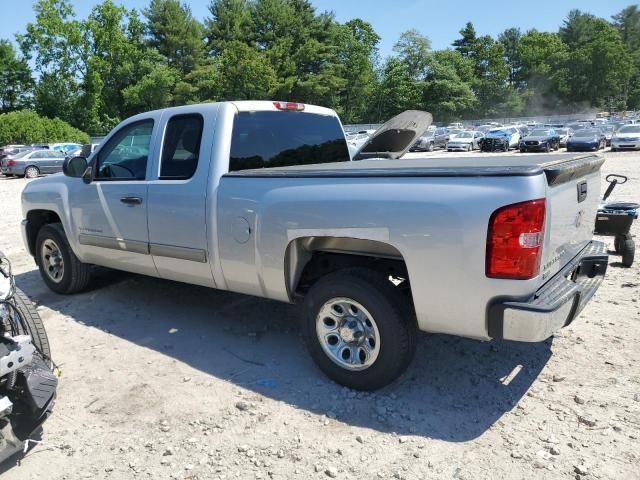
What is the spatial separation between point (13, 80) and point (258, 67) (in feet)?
85.5

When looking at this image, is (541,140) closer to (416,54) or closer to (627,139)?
(627,139)

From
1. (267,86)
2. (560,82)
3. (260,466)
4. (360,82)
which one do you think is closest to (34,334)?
(260,466)

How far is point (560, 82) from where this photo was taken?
93.0m

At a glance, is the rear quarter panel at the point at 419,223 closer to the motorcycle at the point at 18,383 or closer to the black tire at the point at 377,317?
the black tire at the point at 377,317

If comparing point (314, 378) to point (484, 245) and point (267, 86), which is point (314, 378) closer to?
point (484, 245)

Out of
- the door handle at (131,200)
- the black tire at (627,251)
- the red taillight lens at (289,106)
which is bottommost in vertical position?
the black tire at (627,251)

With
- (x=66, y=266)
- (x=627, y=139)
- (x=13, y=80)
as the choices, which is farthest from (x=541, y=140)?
(x=13, y=80)

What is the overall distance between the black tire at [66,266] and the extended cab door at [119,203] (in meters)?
0.37

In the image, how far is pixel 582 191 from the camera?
11.0 ft

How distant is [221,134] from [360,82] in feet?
241

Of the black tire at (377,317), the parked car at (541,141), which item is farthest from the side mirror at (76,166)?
the parked car at (541,141)

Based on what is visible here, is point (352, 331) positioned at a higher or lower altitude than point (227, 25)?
lower

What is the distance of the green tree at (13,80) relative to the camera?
54.8 m

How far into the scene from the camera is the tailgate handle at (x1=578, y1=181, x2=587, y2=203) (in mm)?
3316
